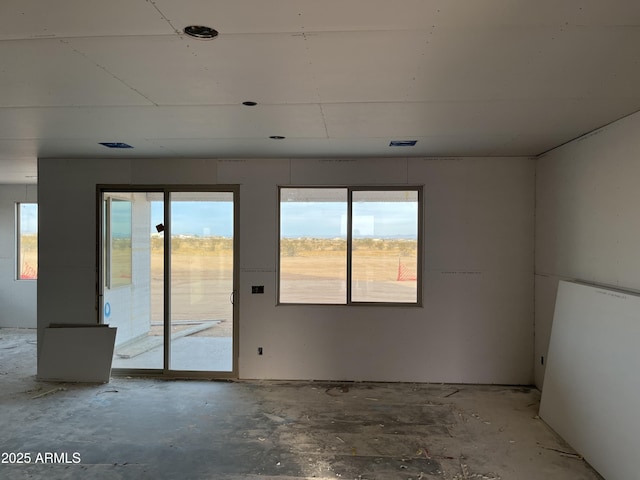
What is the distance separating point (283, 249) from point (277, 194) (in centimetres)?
66

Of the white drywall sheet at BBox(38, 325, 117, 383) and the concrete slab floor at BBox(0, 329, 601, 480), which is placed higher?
the white drywall sheet at BBox(38, 325, 117, 383)

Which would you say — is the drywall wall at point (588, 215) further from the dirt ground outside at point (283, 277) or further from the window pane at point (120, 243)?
the window pane at point (120, 243)

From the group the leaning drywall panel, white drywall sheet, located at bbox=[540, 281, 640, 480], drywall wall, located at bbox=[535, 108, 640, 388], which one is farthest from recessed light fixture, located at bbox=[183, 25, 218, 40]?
the leaning drywall panel

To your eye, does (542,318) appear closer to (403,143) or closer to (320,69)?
(403,143)

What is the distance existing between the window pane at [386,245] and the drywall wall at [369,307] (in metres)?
0.16

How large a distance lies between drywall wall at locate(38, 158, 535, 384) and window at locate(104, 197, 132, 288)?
0.18 metres

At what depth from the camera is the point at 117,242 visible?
5.19 m

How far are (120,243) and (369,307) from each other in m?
3.11

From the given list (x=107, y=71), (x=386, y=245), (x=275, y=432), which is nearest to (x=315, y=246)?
(x=386, y=245)

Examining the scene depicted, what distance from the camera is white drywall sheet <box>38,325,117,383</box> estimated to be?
4.89 m

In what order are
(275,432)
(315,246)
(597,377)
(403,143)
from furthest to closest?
(315,246), (403,143), (275,432), (597,377)

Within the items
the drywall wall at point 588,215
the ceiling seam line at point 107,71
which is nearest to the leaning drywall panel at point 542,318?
the drywall wall at point 588,215

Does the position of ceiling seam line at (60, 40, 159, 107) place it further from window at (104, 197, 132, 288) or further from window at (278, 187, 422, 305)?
window at (104, 197, 132, 288)

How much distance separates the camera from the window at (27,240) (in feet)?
26.4
